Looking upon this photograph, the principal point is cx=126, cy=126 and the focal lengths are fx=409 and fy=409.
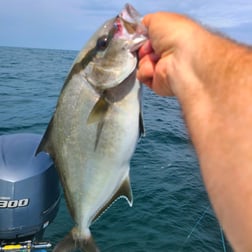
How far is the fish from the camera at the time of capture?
2.23 metres

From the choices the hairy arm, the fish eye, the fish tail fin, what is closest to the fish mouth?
the fish eye

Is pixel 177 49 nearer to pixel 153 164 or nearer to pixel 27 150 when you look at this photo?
pixel 27 150

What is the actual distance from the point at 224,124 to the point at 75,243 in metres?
1.70

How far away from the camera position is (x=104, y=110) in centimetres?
223

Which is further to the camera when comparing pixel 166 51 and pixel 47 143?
pixel 47 143

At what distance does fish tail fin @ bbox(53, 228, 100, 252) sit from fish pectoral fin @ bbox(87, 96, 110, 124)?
2.63 feet

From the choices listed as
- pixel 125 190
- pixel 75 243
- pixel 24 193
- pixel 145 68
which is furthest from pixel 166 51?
pixel 24 193

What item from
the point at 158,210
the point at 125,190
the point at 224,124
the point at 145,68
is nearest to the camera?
the point at 224,124

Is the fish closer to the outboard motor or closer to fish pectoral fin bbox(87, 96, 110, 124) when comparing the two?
fish pectoral fin bbox(87, 96, 110, 124)

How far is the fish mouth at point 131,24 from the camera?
2186mm

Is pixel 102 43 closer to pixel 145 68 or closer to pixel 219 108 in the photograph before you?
pixel 145 68

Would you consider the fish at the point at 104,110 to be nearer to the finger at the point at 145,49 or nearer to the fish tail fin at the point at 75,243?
the finger at the point at 145,49

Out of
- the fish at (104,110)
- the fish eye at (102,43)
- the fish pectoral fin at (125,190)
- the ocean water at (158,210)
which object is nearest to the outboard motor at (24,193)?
the fish at (104,110)

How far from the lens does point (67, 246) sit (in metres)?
2.69
